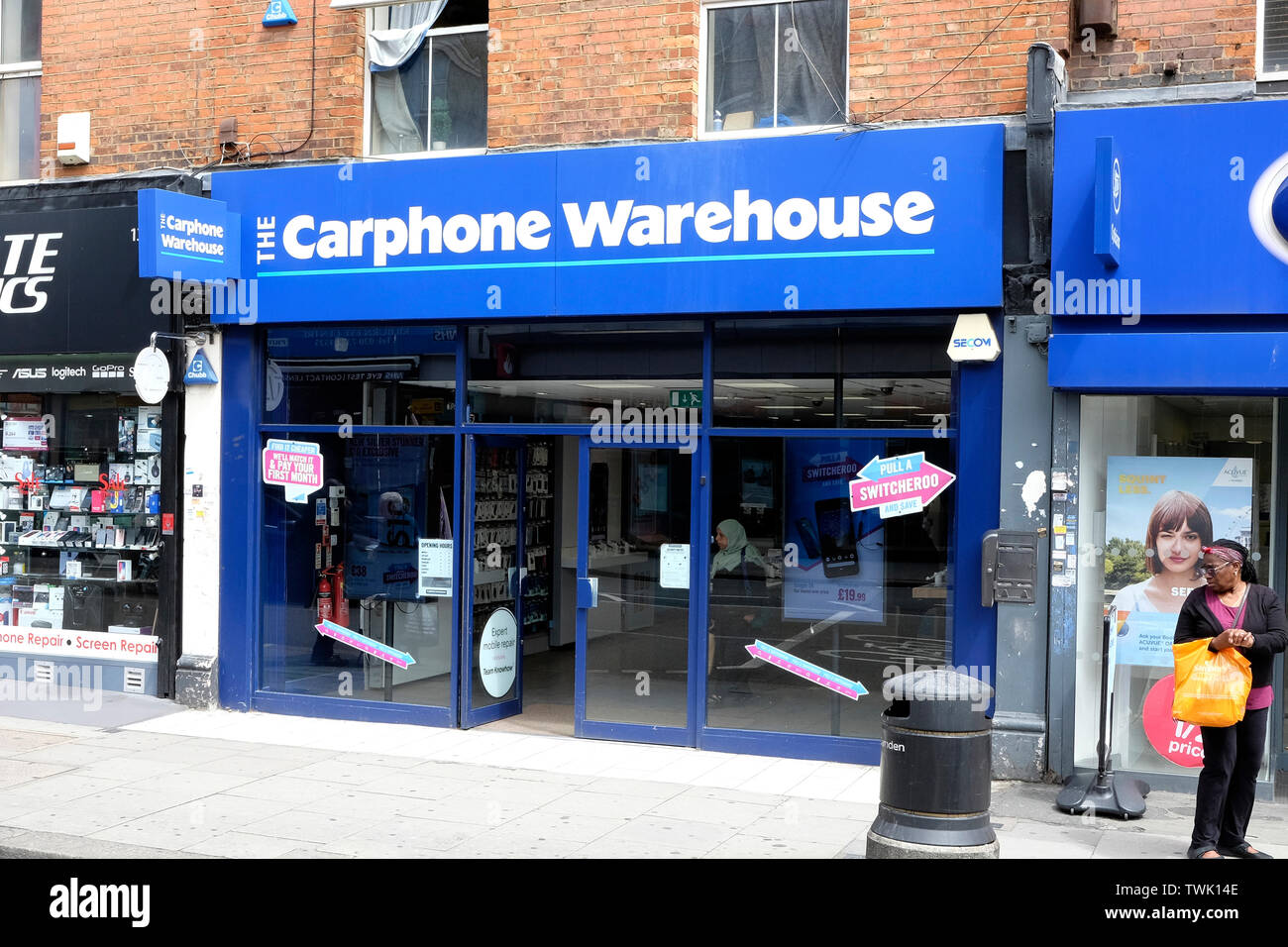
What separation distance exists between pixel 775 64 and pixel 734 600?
13.0 ft

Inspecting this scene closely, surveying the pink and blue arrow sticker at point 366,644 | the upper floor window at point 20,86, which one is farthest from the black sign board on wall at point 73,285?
the pink and blue arrow sticker at point 366,644

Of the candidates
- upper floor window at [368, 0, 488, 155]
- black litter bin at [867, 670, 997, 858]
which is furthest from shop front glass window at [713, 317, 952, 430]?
black litter bin at [867, 670, 997, 858]

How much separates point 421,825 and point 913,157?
5.36m

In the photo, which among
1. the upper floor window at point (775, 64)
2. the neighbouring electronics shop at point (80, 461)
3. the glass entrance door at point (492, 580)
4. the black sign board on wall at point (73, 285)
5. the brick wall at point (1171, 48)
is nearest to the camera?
the brick wall at point (1171, 48)

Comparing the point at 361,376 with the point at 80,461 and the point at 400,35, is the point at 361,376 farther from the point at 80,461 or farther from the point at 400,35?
the point at 80,461

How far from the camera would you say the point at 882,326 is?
355 inches

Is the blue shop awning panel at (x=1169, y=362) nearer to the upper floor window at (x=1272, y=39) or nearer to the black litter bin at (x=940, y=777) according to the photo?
the upper floor window at (x=1272, y=39)

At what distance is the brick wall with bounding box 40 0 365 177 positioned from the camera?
10.4 m

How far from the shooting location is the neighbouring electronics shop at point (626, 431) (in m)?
8.84

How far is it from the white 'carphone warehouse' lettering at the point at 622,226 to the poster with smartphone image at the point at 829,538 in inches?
59.5

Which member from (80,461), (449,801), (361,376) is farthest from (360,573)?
(449,801)

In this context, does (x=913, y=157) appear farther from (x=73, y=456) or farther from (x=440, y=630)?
(x=73, y=456)

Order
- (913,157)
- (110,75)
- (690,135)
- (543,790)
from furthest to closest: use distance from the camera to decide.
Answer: (110,75) < (690,135) < (913,157) < (543,790)

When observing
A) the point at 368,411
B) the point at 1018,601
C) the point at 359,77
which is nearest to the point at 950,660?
the point at 1018,601
